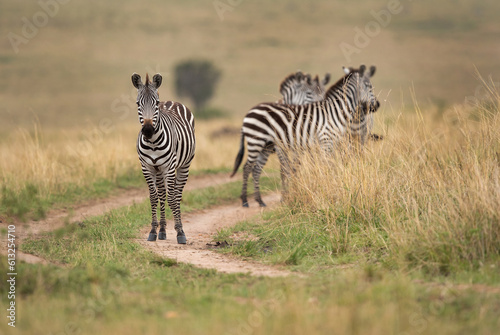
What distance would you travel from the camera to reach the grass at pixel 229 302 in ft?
13.1

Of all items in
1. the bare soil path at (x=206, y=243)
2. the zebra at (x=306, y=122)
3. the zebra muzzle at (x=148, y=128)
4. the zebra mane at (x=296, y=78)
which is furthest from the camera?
the zebra mane at (x=296, y=78)

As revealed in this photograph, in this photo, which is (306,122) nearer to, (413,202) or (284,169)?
(284,169)

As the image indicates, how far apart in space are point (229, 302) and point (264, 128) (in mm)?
6425

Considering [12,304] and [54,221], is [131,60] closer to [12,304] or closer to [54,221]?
[54,221]

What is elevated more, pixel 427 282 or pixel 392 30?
pixel 392 30

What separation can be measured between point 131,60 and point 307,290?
5757 centimetres

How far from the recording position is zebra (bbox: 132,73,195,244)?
7.10 metres

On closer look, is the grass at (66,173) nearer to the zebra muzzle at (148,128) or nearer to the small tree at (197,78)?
the zebra muzzle at (148,128)

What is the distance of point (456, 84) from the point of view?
54594 millimetres

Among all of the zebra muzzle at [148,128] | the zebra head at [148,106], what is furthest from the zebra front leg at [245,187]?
the zebra muzzle at [148,128]

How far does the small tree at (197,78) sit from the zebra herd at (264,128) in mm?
29721

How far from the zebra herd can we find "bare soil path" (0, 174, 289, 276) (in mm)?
393

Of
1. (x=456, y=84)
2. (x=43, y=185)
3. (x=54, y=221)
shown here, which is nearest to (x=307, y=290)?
(x=54, y=221)

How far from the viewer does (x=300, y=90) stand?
1353cm
